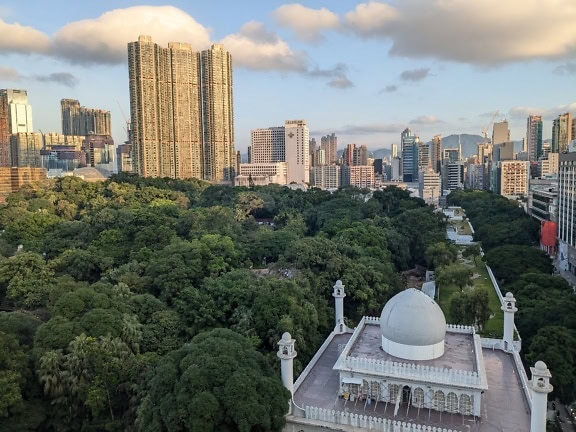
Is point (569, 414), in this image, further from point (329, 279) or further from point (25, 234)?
point (25, 234)

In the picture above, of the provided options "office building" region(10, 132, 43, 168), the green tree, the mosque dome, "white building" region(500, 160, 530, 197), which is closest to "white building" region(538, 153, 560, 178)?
"white building" region(500, 160, 530, 197)

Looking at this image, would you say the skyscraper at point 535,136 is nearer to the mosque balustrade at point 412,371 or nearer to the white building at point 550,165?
the white building at point 550,165

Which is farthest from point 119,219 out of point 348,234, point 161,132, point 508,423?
point 161,132

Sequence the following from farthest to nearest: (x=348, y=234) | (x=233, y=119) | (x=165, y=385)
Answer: (x=233, y=119) → (x=348, y=234) → (x=165, y=385)

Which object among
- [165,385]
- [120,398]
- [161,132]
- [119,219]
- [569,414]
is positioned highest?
[161,132]

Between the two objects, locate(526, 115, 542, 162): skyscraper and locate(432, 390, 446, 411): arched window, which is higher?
locate(526, 115, 542, 162): skyscraper

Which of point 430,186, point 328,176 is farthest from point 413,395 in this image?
point 328,176

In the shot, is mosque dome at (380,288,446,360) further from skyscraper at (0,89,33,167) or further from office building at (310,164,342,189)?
office building at (310,164,342,189)
